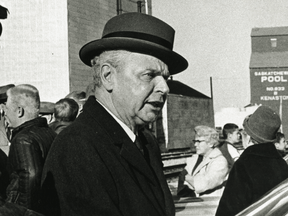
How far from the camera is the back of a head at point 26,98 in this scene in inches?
152

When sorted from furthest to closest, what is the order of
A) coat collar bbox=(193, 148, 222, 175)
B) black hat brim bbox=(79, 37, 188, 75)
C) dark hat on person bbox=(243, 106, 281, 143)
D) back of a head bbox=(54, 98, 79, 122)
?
coat collar bbox=(193, 148, 222, 175) → back of a head bbox=(54, 98, 79, 122) → dark hat on person bbox=(243, 106, 281, 143) → black hat brim bbox=(79, 37, 188, 75)

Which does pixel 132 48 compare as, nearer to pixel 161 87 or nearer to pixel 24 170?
pixel 161 87

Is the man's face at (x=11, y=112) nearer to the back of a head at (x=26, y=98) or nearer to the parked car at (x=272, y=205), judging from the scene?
the back of a head at (x=26, y=98)

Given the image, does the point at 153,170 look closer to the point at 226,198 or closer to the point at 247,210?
the point at 247,210

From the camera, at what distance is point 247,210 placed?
4.65 ft

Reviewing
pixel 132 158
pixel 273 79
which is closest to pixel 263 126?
pixel 132 158

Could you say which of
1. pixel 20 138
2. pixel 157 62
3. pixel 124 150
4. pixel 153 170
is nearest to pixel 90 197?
pixel 124 150

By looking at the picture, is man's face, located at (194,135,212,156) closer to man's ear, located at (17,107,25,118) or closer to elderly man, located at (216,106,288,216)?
elderly man, located at (216,106,288,216)

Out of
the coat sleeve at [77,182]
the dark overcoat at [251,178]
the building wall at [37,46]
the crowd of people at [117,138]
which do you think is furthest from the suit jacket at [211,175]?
the building wall at [37,46]

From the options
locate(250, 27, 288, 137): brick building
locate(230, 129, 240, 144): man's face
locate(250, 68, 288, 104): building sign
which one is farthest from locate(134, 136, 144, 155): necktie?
locate(250, 68, 288, 104): building sign

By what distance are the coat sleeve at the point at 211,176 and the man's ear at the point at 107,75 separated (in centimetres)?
309

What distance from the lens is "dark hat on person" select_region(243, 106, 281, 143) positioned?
11.8ft

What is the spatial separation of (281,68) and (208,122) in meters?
23.5

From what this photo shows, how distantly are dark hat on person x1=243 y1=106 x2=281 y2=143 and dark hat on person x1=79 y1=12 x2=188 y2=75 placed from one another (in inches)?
61.2
